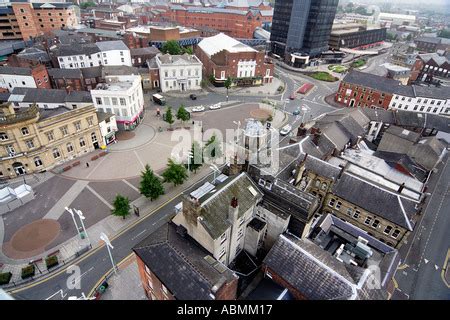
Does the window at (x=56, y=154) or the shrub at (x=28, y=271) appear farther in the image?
the window at (x=56, y=154)

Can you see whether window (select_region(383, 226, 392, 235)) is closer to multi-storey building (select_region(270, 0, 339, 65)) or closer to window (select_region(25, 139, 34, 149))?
window (select_region(25, 139, 34, 149))

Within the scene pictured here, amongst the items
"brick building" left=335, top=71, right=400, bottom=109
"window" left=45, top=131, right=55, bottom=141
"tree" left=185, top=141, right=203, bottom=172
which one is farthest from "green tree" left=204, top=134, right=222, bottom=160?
"brick building" left=335, top=71, right=400, bottom=109

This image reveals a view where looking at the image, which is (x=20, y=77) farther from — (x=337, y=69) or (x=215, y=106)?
(x=337, y=69)

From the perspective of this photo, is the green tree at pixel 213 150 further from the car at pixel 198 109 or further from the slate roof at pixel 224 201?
the car at pixel 198 109

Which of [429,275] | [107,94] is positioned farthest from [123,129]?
[429,275]

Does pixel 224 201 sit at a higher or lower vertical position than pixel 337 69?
higher

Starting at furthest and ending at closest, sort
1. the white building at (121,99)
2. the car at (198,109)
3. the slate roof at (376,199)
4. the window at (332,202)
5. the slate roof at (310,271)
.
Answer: the car at (198,109) < the white building at (121,99) < the window at (332,202) < the slate roof at (376,199) < the slate roof at (310,271)

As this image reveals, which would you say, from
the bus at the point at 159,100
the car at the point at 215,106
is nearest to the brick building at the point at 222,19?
Result: the car at the point at 215,106

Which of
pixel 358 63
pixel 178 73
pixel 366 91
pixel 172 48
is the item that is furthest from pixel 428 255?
pixel 358 63

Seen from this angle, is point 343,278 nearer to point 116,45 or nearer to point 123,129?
point 123,129
